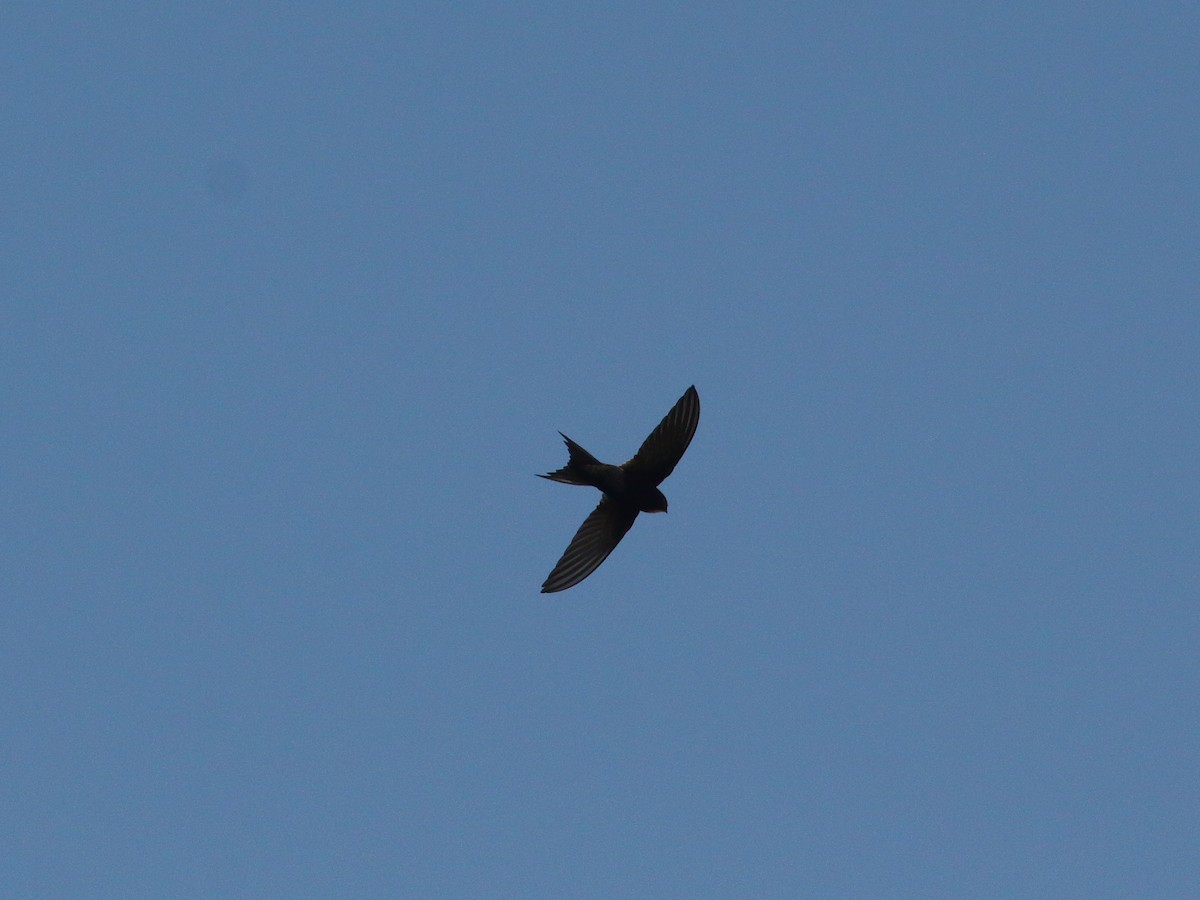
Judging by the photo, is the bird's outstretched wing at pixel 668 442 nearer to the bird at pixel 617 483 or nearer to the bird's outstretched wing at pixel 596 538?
the bird at pixel 617 483

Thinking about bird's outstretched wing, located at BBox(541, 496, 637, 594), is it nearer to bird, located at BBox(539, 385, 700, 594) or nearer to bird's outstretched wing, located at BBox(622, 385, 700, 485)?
bird, located at BBox(539, 385, 700, 594)

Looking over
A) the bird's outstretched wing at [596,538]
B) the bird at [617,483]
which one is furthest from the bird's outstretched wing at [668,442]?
the bird's outstretched wing at [596,538]

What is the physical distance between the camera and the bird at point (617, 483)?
16.6 meters

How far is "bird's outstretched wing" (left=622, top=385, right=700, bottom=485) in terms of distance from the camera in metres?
16.5

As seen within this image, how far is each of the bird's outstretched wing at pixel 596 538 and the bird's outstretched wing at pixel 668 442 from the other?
547mm

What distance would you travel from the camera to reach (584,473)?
1684 centimetres

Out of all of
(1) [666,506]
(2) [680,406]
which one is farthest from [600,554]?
(2) [680,406]

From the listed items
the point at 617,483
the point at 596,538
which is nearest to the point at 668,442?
the point at 617,483

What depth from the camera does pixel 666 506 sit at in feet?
56.6

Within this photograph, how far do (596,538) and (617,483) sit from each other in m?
0.82

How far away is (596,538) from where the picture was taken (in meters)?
17.4

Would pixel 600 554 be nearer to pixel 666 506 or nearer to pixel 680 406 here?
pixel 666 506

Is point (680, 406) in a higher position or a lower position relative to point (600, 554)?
higher

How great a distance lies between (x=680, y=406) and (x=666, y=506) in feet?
4.46
